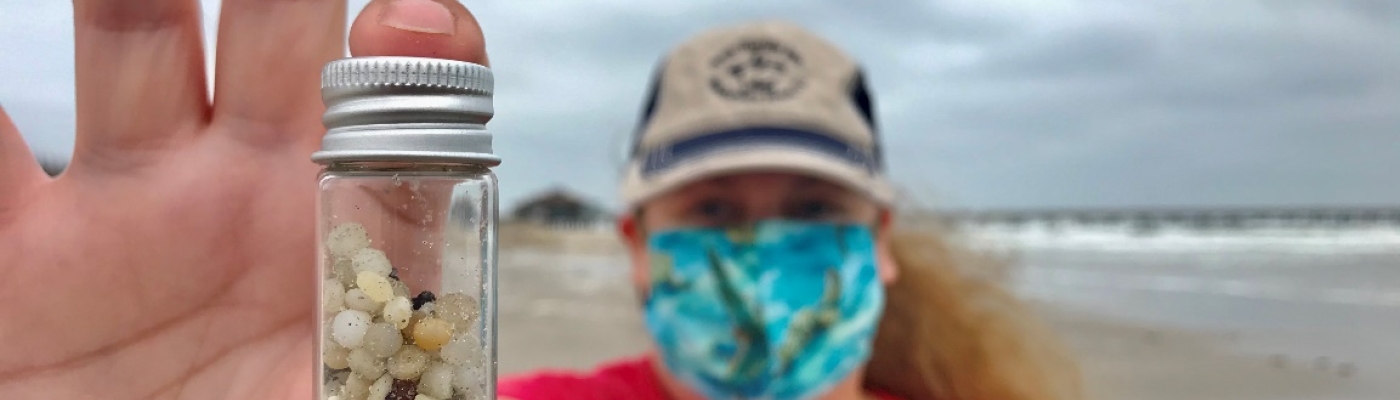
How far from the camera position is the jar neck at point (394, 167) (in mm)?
749

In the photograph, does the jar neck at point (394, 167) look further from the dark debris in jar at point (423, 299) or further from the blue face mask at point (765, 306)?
the blue face mask at point (765, 306)

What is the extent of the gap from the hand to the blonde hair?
1.89 metres

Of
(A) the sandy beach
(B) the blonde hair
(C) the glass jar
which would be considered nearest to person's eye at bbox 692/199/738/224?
(B) the blonde hair

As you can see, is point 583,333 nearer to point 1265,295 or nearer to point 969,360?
point 969,360

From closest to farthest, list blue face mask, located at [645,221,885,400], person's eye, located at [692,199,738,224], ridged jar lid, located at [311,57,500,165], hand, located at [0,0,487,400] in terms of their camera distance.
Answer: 1. ridged jar lid, located at [311,57,500,165]
2. hand, located at [0,0,487,400]
3. blue face mask, located at [645,221,885,400]
4. person's eye, located at [692,199,738,224]

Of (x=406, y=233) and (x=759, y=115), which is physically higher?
(x=759, y=115)

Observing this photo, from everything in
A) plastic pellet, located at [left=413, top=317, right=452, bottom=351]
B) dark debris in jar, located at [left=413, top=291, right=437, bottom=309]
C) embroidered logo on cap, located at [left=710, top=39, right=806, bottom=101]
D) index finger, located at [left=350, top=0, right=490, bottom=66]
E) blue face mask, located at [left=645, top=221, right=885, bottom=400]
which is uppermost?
embroidered logo on cap, located at [left=710, top=39, right=806, bottom=101]

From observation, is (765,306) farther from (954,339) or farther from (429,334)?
(429,334)

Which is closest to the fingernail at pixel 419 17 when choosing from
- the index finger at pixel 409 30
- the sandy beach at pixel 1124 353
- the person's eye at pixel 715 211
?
the index finger at pixel 409 30

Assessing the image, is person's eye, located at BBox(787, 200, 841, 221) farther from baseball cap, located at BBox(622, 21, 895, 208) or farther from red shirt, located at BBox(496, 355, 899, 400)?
red shirt, located at BBox(496, 355, 899, 400)

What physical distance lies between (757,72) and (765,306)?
0.59 m

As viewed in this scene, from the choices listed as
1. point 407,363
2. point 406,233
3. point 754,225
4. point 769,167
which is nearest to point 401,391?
point 407,363

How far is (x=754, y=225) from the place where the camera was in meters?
2.35

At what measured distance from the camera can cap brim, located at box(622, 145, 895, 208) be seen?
81.5 inches
